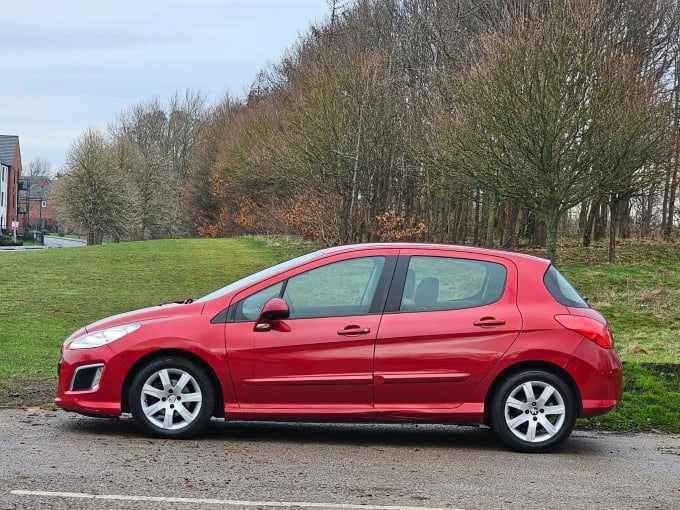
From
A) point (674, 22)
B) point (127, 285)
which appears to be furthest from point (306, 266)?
point (674, 22)

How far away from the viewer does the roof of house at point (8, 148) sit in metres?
102

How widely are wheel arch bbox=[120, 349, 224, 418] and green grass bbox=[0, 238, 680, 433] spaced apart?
1.99m

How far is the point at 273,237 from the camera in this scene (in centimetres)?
4838

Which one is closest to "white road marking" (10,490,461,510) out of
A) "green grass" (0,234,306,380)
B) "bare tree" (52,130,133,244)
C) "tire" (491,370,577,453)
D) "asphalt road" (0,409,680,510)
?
"asphalt road" (0,409,680,510)

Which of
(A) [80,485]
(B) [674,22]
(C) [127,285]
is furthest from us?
(B) [674,22]

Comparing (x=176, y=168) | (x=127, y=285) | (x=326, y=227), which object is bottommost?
(x=127, y=285)

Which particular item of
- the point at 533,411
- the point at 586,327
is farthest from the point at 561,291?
the point at 533,411

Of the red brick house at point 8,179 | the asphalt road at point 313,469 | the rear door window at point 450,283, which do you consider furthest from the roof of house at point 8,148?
the rear door window at point 450,283

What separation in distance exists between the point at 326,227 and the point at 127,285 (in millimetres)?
8603

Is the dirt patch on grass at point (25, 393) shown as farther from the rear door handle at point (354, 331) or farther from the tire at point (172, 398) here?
the rear door handle at point (354, 331)

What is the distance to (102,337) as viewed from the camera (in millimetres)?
6977

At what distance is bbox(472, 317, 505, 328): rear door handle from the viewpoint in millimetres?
6945

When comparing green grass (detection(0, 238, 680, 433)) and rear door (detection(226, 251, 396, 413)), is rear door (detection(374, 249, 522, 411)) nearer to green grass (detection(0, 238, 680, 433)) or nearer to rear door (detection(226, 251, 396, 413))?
Answer: rear door (detection(226, 251, 396, 413))

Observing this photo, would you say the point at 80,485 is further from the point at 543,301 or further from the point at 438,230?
the point at 438,230
